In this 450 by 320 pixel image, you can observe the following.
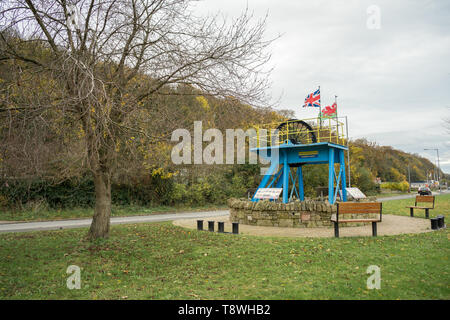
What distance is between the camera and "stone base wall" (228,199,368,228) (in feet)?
43.0

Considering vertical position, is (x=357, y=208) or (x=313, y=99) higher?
(x=313, y=99)

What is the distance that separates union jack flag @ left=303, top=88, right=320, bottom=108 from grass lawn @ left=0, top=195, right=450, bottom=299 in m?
9.39

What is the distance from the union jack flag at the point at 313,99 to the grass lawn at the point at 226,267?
9394 mm

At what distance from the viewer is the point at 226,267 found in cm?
705

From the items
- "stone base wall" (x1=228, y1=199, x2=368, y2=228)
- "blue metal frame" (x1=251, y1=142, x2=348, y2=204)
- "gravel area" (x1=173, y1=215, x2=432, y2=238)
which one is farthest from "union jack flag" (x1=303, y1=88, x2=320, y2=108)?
"gravel area" (x1=173, y1=215, x2=432, y2=238)

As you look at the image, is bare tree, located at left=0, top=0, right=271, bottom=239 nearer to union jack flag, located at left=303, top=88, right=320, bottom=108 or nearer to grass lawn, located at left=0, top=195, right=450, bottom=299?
grass lawn, located at left=0, top=195, right=450, bottom=299

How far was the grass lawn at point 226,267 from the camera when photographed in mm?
5480

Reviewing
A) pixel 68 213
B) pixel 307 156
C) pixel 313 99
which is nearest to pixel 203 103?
pixel 307 156

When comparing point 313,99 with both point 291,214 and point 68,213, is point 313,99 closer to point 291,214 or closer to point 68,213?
point 291,214

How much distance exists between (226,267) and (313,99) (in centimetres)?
1336

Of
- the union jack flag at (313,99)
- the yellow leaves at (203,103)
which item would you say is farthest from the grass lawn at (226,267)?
the union jack flag at (313,99)

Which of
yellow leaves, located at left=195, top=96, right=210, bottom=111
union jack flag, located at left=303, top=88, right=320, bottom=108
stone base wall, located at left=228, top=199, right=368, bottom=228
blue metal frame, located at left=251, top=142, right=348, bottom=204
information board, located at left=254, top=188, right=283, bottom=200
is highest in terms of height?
union jack flag, located at left=303, top=88, right=320, bottom=108
